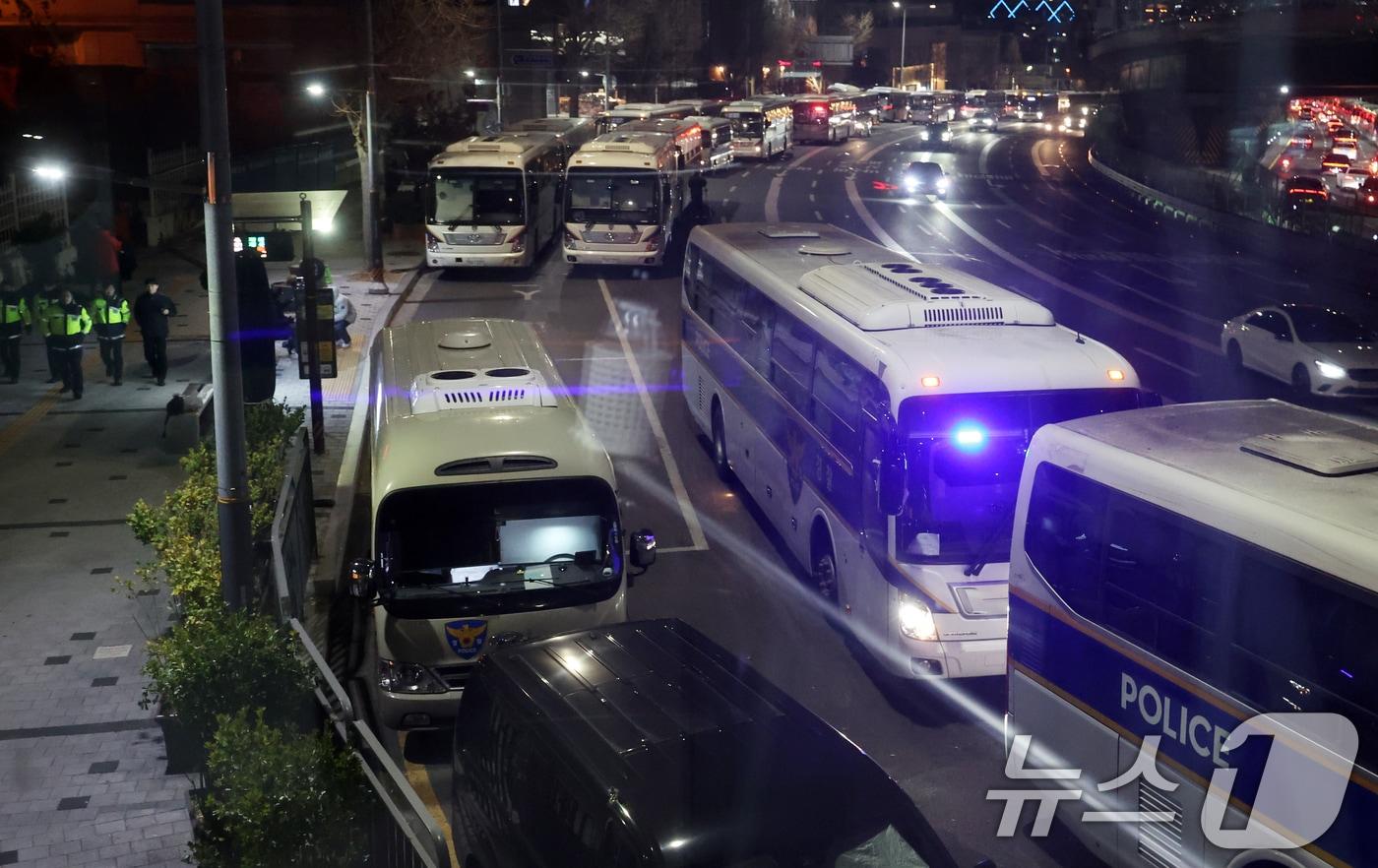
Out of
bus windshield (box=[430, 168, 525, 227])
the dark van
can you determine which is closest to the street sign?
bus windshield (box=[430, 168, 525, 227])

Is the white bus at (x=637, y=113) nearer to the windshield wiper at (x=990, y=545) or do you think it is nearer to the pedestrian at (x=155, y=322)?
the pedestrian at (x=155, y=322)

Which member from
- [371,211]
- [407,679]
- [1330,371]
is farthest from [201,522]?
[371,211]

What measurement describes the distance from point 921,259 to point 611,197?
834 centimetres

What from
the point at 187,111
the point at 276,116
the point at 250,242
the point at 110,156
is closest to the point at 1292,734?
the point at 250,242

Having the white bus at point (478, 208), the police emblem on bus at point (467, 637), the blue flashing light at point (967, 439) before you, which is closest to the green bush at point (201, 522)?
the police emblem on bus at point (467, 637)

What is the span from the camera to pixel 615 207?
104 feet

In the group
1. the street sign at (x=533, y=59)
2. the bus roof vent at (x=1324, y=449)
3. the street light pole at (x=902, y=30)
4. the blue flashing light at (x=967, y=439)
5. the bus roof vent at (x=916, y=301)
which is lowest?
the blue flashing light at (x=967, y=439)

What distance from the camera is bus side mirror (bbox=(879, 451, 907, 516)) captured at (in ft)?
32.7

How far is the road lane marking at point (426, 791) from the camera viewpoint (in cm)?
895

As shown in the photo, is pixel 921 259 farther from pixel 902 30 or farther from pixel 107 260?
pixel 902 30

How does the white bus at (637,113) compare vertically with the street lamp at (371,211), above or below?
above

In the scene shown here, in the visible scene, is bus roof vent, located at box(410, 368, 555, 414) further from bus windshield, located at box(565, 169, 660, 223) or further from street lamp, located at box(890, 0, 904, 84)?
street lamp, located at box(890, 0, 904, 84)

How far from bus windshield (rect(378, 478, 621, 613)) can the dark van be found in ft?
6.18

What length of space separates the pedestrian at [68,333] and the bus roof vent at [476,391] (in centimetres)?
1018
